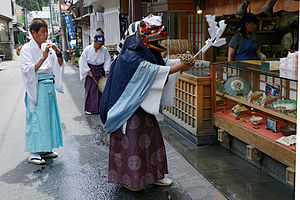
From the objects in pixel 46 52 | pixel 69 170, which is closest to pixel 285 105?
pixel 69 170

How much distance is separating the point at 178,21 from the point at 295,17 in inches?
129

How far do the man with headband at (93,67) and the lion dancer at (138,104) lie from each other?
459cm

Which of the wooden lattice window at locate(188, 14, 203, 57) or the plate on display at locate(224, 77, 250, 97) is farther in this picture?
the wooden lattice window at locate(188, 14, 203, 57)

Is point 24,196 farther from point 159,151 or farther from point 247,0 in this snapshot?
point 247,0

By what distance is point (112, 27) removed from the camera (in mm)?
14500

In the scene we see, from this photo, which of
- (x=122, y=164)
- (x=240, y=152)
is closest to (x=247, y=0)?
(x=240, y=152)

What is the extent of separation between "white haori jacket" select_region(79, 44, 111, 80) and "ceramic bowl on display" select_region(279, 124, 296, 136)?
203 inches

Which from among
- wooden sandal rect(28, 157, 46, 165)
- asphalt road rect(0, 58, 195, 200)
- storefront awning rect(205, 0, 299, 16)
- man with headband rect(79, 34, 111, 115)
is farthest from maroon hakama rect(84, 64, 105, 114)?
wooden sandal rect(28, 157, 46, 165)

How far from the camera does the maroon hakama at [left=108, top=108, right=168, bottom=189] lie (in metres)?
3.98

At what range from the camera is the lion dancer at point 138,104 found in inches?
151

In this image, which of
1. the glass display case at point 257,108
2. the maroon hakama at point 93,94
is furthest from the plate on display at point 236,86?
the maroon hakama at point 93,94

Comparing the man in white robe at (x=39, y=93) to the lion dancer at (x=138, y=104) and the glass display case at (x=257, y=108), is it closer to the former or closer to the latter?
the lion dancer at (x=138, y=104)

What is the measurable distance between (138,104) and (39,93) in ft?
6.95

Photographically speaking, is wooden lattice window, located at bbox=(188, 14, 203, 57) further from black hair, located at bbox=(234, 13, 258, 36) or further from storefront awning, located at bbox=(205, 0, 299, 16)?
black hair, located at bbox=(234, 13, 258, 36)
